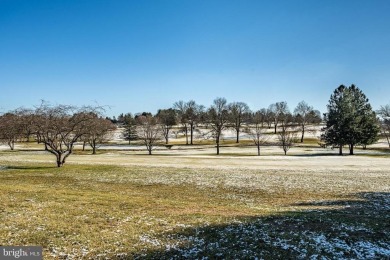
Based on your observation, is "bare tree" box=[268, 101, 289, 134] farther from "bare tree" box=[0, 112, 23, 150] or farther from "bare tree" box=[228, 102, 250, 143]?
"bare tree" box=[0, 112, 23, 150]

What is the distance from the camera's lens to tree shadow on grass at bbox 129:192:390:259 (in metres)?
11.6

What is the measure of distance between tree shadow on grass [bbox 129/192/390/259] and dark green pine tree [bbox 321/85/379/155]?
71.1 m

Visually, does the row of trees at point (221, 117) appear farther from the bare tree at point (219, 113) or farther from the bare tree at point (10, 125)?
the bare tree at point (10, 125)

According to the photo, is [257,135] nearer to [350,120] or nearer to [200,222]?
[350,120]

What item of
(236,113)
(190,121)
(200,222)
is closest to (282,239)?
(200,222)

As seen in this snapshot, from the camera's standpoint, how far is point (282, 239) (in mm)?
12969

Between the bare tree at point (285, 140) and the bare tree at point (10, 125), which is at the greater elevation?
the bare tree at point (10, 125)

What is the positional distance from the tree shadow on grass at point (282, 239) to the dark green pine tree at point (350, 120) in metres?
71.1

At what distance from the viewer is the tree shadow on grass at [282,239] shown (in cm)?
1156

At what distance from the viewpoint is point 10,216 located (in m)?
15.7

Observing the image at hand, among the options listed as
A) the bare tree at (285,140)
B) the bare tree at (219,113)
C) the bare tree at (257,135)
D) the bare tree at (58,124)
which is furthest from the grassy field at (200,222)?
the bare tree at (219,113)

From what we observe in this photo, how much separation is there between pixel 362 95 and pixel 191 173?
231 feet

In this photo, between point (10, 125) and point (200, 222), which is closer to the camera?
point (200, 222)

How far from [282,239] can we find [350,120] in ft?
260
